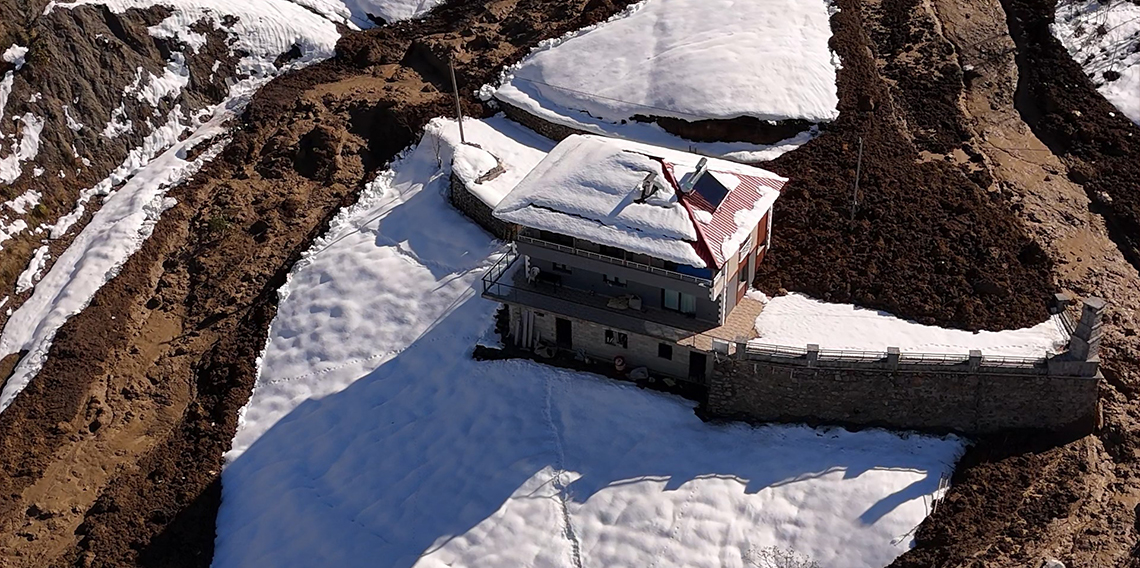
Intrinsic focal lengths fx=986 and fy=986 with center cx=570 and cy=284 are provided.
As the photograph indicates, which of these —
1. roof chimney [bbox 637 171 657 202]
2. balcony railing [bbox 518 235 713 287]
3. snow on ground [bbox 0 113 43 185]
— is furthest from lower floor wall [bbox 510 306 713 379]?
snow on ground [bbox 0 113 43 185]

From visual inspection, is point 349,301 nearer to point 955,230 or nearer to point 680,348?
point 680,348

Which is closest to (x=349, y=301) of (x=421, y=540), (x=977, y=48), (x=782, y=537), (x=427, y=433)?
(x=427, y=433)

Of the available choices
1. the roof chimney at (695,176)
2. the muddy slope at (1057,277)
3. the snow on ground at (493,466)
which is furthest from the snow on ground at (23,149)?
→ the muddy slope at (1057,277)

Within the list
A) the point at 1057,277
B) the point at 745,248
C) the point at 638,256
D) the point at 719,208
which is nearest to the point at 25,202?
the point at 638,256

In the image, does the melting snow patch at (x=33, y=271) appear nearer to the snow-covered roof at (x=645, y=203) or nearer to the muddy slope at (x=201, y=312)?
the muddy slope at (x=201, y=312)

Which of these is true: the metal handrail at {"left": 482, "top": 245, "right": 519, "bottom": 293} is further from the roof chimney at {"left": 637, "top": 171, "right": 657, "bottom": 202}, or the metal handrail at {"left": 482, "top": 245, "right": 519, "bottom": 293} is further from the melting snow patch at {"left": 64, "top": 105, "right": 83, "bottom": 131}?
the melting snow patch at {"left": 64, "top": 105, "right": 83, "bottom": 131}

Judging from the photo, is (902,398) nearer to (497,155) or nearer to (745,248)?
(745,248)
